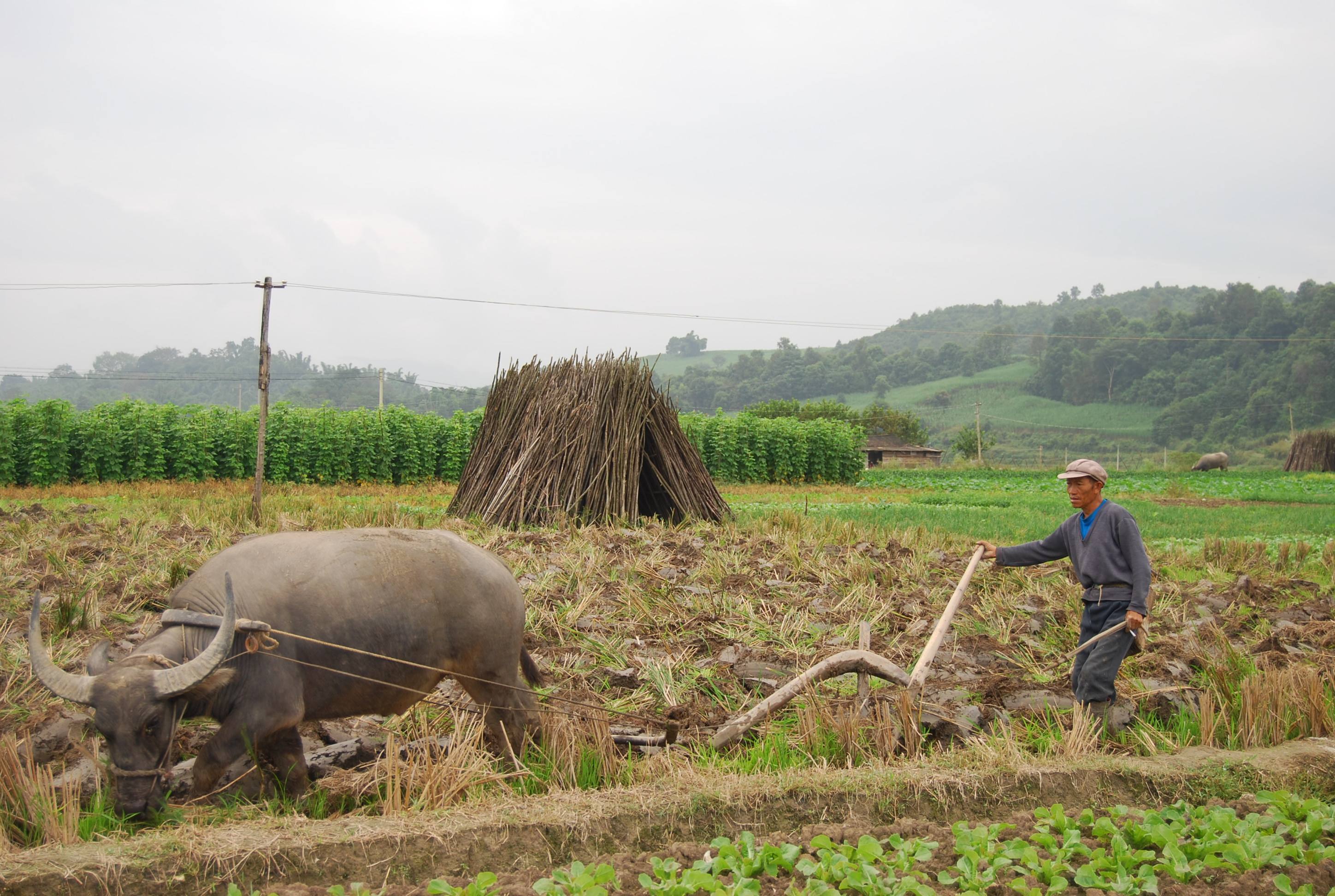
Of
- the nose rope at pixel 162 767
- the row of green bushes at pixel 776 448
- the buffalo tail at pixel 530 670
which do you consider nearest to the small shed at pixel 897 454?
the row of green bushes at pixel 776 448

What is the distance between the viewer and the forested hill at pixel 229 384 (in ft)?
262

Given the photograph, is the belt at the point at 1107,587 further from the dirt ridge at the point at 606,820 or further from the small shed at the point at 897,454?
the small shed at the point at 897,454

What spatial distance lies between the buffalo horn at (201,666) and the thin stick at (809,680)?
2.31 meters

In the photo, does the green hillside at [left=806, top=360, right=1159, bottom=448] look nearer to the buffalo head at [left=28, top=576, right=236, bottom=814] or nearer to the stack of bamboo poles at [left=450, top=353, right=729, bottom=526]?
the stack of bamboo poles at [left=450, top=353, right=729, bottom=526]

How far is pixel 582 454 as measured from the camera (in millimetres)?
12297

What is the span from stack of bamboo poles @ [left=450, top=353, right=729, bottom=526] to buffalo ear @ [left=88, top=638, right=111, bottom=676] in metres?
7.98

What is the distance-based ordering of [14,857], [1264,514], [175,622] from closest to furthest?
[14,857] < [175,622] < [1264,514]

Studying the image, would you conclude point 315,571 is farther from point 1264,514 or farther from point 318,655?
point 1264,514

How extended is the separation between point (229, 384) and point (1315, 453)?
92568mm

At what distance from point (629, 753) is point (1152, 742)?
8.78ft

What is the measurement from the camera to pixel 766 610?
740 centimetres

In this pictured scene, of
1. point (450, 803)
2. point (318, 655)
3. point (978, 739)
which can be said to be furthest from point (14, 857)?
point (978, 739)

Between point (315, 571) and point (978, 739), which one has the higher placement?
point (315, 571)

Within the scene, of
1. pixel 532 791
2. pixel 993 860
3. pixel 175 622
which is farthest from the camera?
pixel 532 791
